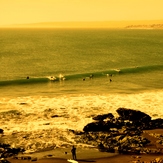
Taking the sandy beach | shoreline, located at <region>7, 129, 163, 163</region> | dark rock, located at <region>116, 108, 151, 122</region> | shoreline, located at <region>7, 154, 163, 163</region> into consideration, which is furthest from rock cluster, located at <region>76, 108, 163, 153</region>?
the sandy beach

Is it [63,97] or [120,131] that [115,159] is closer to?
[120,131]

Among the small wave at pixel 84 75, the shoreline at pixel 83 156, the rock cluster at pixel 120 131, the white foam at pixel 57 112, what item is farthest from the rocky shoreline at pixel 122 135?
the small wave at pixel 84 75

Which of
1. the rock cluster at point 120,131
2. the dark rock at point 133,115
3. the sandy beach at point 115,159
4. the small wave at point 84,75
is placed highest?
the small wave at point 84,75

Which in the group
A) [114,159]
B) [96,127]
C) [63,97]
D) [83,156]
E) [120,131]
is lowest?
[114,159]

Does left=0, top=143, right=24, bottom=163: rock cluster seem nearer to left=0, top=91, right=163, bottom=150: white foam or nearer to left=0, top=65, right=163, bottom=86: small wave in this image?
left=0, top=91, right=163, bottom=150: white foam

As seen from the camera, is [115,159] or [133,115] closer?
[115,159]

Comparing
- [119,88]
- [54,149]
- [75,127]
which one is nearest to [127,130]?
[75,127]

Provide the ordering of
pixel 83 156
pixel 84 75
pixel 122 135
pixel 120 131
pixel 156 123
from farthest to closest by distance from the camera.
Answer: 1. pixel 84 75
2. pixel 156 123
3. pixel 120 131
4. pixel 122 135
5. pixel 83 156

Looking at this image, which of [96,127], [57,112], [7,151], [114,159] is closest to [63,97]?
[57,112]

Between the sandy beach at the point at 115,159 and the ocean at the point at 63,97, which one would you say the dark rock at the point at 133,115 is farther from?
the sandy beach at the point at 115,159
